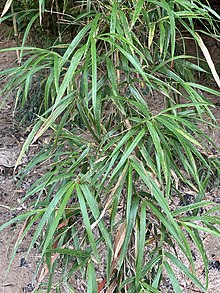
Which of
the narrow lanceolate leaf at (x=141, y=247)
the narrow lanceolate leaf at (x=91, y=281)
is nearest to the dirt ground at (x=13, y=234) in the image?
the narrow lanceolate leaf at (x=91, y=281)

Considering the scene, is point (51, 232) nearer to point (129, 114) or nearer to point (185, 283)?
point (129, 114)

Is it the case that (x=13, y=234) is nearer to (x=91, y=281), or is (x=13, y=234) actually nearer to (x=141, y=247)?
(x=91, y=281)

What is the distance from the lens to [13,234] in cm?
217

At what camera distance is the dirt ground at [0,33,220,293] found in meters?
1.93

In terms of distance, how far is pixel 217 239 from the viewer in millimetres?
2111

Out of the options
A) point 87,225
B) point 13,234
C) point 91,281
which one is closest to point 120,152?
point 87,225

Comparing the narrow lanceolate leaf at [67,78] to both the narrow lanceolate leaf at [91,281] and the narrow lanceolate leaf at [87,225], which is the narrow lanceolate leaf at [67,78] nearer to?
the narrow lanceolate leaf at [87,225]

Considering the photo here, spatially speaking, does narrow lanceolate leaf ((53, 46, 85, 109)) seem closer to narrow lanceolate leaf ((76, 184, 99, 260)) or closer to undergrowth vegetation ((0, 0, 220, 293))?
undergrowth vegetation ((0, 0, 220, 293))

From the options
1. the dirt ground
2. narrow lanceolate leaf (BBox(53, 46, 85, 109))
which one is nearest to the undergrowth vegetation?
narrow lanceolate leaf (BBox(53, 46, 85, 109))

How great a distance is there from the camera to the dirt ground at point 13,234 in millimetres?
1929

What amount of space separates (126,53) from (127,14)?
250 millimetres

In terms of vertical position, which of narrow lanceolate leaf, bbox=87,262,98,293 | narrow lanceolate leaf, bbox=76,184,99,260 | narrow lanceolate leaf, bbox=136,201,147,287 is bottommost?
narrow lanceolate leaf, bbox=87,262,98,293

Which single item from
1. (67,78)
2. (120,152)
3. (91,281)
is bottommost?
(91,281)

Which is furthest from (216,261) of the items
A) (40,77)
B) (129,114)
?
(40,77)
